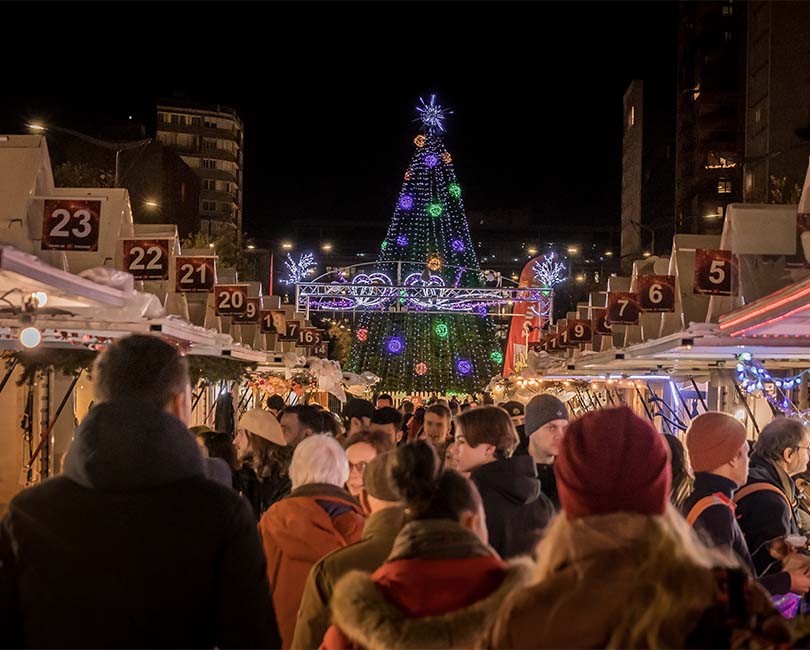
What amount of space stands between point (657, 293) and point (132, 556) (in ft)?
57.1

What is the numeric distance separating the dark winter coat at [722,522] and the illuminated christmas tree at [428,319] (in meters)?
52.4

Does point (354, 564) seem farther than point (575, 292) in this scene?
No

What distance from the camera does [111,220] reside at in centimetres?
1550

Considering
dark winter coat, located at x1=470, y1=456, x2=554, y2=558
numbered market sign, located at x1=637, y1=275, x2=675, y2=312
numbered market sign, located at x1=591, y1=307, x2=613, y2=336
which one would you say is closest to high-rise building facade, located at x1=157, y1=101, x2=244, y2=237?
numbered market sign, located at x1=591, y1=307, x2=613, y2=336

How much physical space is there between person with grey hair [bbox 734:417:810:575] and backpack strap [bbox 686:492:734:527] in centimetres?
40

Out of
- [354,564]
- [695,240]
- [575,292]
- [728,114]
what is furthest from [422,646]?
[575,292]

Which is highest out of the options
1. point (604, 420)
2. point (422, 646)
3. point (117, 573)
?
point (604, 420)

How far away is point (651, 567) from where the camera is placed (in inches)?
99.7

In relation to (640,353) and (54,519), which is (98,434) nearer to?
(54,519)

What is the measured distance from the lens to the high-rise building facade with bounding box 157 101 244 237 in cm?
10219

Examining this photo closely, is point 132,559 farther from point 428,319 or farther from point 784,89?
point 428,319

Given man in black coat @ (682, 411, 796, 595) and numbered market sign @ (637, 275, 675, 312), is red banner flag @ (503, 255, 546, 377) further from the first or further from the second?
man in black coat @ (682, 411, 796, 595)

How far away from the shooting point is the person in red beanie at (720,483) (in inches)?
195

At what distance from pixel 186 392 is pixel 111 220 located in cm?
1264
